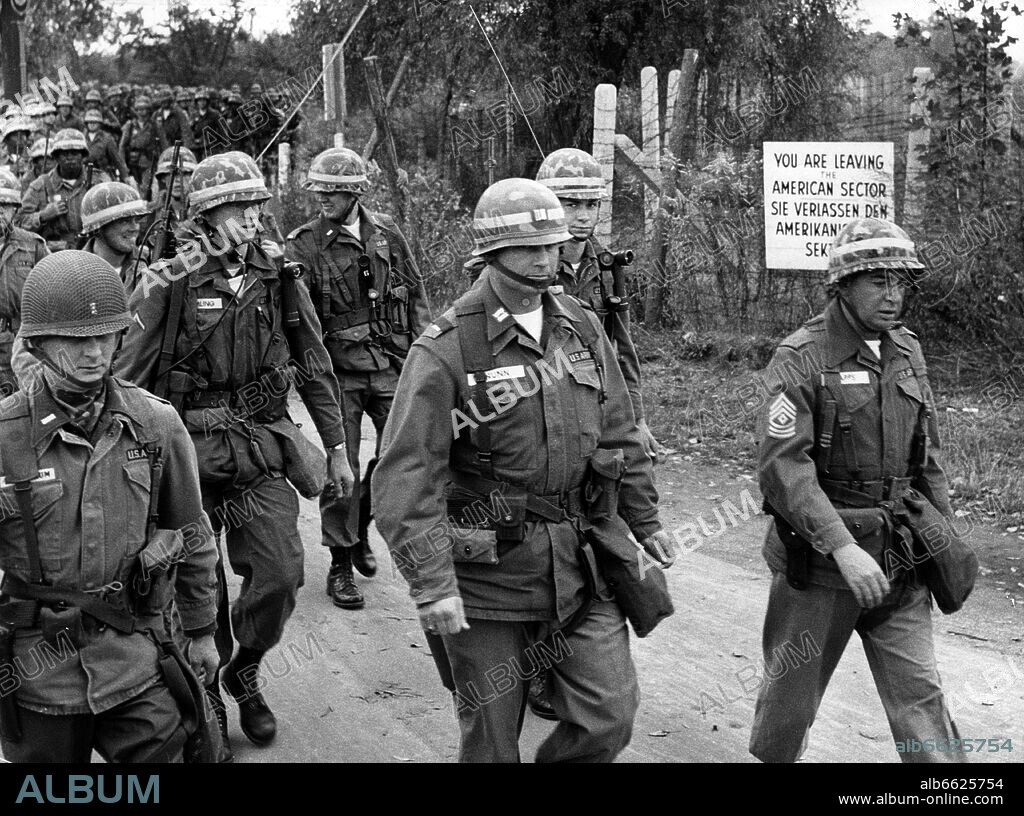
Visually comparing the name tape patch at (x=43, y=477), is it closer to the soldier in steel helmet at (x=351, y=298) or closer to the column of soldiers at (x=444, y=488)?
the column of soldiers at (x=444, y=488)

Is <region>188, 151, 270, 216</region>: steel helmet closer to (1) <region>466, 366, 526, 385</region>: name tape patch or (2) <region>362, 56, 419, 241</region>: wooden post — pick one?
(1) <region>466, 366, 526, 385</region>: name tape patch

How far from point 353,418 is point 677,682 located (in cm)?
250

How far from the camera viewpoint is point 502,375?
401cm

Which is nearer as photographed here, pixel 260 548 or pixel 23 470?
pixel 23 470

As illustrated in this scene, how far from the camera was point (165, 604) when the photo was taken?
377cm

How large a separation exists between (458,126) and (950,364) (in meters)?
11.2

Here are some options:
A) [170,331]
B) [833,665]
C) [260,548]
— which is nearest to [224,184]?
[170,331]

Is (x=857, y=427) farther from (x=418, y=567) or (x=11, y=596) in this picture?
(x=11, y=596)

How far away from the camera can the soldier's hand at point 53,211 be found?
12.5m

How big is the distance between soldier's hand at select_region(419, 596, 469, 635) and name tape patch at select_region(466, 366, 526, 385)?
70 cm

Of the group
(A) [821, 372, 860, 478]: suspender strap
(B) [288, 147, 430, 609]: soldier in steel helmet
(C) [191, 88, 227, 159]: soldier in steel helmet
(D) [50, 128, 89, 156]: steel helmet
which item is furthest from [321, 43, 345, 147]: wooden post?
(A) [821, 372, 860, 478]: suspender strap

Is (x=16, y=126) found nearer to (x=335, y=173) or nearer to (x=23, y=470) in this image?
(x=335, y=173)

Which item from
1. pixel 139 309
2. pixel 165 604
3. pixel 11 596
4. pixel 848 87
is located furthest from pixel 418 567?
pixel 848 87

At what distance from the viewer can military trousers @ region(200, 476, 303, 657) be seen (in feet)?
17.4
